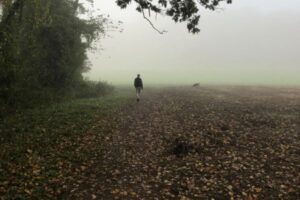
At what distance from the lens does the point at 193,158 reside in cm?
1399

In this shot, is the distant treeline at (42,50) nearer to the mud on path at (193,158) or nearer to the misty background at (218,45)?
the mud on path at (193,158)

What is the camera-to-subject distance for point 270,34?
169 metres

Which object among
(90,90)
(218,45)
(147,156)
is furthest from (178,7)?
(218,45)

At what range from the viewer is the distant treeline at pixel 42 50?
21.0 m

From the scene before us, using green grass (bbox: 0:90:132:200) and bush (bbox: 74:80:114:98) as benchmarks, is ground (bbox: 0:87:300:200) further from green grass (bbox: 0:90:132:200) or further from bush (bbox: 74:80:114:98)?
bush (bbox: 74:80:114:98)

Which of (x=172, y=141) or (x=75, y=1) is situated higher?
(x=75, y=1)

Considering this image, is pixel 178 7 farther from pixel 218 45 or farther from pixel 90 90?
pixel 218 45

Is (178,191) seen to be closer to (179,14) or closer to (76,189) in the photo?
(76,189)

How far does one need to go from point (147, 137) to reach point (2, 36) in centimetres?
1048

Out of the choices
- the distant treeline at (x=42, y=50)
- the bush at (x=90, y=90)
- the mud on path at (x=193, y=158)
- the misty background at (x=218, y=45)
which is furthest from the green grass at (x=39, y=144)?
the misty background at (x=218, y=45)

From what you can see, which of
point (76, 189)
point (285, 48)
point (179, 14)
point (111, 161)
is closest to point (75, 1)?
point (179, 14)

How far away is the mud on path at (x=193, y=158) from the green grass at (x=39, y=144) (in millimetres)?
787

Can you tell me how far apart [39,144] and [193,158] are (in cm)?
656

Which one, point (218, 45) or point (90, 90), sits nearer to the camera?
point (90, 90)
